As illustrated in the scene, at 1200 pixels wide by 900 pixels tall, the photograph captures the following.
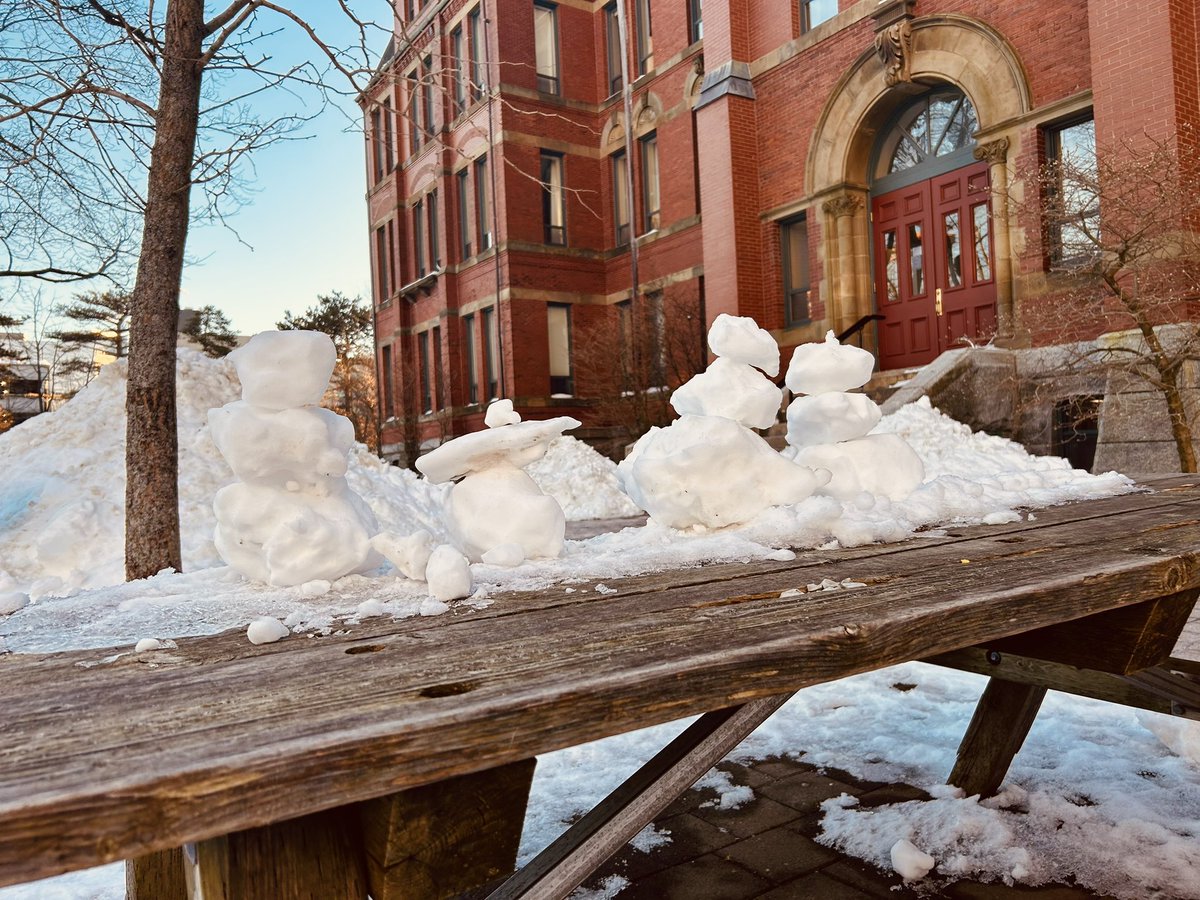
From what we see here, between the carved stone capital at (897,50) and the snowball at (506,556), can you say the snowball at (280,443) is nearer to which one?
the snowball at (506,556)

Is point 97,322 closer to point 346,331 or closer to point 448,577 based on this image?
point 346,331

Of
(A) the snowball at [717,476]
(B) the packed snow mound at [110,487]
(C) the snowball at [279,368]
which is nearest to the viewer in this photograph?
(C) the snowball at [279,368]

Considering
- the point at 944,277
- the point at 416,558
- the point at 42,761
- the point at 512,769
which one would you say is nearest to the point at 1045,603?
the point at 512,769

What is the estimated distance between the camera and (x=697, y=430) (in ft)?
7.49

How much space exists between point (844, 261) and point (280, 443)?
1234 centimetres

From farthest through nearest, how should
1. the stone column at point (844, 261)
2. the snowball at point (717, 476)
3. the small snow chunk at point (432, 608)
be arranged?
the stone column at point (844, 261), the snowball at point (717, 476), the small snow chunk at point (432, 608)

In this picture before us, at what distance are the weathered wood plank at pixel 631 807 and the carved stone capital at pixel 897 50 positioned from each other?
12215mm

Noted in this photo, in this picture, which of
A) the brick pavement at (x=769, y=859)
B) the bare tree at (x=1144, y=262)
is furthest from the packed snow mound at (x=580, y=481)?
the bare tree at (x=1144, y=262)

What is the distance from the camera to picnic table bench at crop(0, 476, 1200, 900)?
781mm

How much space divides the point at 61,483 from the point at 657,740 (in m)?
6.21

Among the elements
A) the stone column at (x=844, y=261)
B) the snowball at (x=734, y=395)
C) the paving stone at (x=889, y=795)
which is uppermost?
the stone column at (x=844, y=261)

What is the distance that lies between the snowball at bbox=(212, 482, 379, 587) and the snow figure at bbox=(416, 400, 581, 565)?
9.0 inches

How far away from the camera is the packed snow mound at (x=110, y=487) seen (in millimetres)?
6387

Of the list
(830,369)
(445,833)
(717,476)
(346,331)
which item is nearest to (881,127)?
(830,369)
